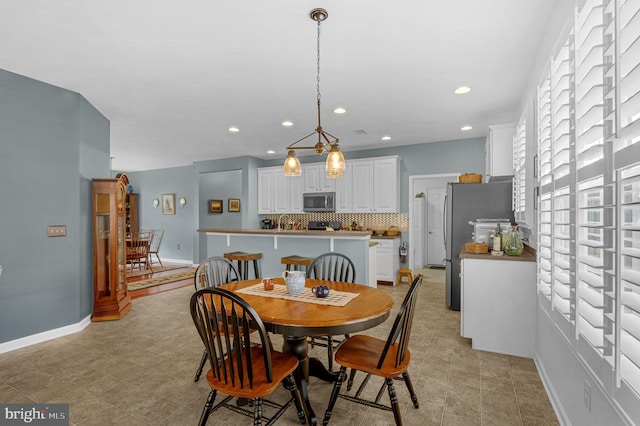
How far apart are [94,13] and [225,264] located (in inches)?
86.0

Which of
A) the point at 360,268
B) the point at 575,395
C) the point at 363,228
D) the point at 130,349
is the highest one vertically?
the point at 363,228

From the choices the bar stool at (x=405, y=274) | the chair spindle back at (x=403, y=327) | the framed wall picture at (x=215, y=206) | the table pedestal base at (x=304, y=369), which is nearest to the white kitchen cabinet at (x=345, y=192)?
the bar stool at (x=405, y=274)

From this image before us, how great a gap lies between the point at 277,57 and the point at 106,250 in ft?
11.0

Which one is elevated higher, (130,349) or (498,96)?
(498,96)

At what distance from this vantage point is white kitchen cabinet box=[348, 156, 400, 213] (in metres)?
6.21

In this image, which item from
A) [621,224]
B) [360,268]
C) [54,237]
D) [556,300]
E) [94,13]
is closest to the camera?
[621,224]

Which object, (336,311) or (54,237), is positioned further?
(54,237)

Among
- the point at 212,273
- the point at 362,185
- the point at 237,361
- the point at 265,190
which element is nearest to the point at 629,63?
the point at 237,361

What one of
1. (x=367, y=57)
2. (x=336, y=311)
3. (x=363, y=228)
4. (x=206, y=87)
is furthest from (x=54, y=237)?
(x=363, y=228)

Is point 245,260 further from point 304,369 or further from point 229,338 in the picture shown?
point 229,338

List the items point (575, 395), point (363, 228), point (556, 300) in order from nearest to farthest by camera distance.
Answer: point (575, 395) < point (556, 300) < point (363, 228)

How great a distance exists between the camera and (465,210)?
14.0 feet

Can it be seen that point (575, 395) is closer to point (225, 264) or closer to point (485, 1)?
point (485, 1)

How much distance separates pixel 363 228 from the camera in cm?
684
